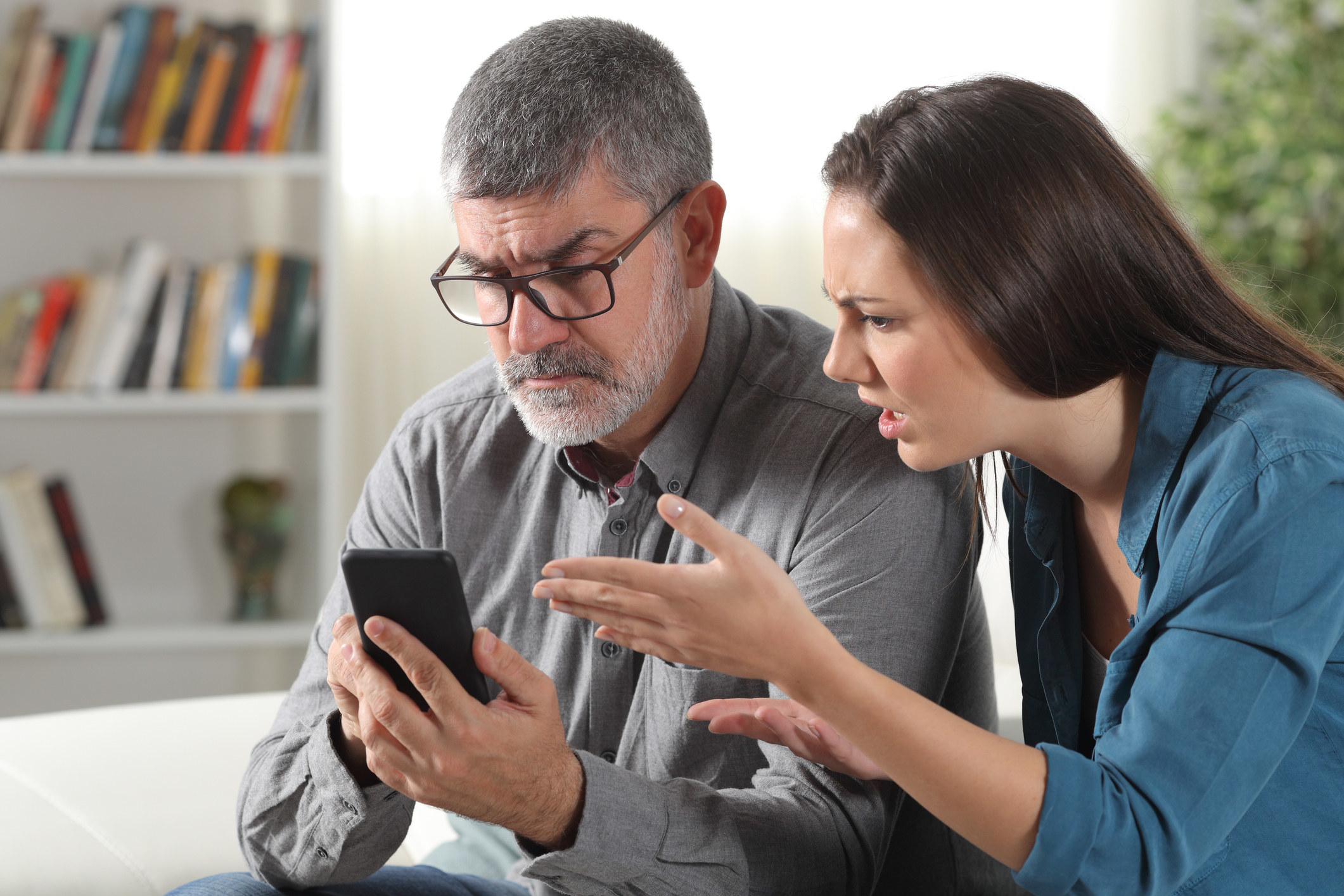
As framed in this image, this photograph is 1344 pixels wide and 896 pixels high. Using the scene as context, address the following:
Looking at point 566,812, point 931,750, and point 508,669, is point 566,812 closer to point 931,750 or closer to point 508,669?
point 508,669

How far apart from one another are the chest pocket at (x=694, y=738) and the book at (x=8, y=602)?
177 centimetres

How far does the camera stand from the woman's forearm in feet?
2.63

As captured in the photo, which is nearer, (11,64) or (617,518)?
(617,518)

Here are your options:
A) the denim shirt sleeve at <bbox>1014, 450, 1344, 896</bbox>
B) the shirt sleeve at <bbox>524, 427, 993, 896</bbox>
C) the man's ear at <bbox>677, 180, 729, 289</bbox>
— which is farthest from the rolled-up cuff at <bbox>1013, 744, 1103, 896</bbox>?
the man's ear at <bbox>677, 180, 729, 289</bbox>

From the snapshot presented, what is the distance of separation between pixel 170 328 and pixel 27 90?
1.69 feet

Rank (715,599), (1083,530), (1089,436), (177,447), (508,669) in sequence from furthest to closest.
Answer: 1. (177,447)
2. (1083,530)
3. (1089,436)
4. (508,669)
5. (715,599)

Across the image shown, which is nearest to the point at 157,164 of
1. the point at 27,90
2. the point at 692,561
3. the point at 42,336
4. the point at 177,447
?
the point at 27,90

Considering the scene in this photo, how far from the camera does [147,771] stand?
1.38 m

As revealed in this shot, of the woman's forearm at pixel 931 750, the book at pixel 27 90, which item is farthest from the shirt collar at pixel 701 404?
the book at pixel 27 90

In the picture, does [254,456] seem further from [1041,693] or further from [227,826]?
[1041,693]

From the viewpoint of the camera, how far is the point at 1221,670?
818 millimetres

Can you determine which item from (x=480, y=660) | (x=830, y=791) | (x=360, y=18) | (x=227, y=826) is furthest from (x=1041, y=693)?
(x=360, y=18)

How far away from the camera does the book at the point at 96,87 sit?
7.87 feet

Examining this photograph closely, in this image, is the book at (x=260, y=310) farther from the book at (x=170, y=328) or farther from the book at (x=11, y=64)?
the book at (x=11, y=64)
